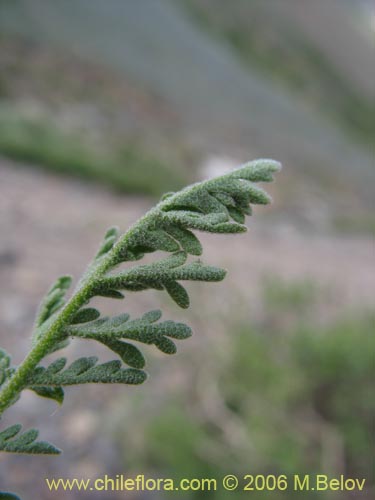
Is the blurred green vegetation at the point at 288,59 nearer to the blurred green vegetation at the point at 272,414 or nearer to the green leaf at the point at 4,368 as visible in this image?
the blurred green vegetation at the point at 272,414

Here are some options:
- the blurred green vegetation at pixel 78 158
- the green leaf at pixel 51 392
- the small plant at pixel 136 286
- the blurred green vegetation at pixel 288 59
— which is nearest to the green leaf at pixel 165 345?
the small plant at pixel 136 286

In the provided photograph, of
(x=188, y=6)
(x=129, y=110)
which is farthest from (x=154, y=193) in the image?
(x=188, y=6)

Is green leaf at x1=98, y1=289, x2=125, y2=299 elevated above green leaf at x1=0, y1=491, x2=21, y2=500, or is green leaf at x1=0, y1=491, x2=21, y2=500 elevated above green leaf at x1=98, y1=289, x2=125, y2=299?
green leaf at x1=98, y1=289, x2=125, y2=299

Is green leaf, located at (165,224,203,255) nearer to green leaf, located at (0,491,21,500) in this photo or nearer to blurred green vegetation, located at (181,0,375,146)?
green leaf, located at (0,491,21,500)

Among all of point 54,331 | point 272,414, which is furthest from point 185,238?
point 272,414

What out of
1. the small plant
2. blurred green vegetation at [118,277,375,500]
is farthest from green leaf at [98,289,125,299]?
blurred green vegetation at [118,277,375,500]
